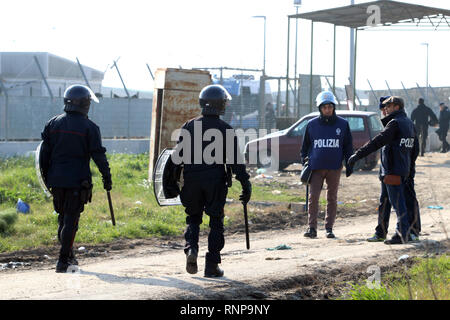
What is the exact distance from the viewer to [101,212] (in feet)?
38.8

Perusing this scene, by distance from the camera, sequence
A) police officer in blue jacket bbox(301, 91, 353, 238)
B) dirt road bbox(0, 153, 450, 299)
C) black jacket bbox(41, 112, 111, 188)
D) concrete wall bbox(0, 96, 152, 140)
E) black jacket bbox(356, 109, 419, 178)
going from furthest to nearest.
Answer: concrete wall bbox(0, 96, 152, 140) < police officer in blue jacket bbox(301, 91, 353, 238) < black jacket bbox(356, 109, 419, 178) < black jacket bbox(41, 112, 111, 188) < dirt road bbox(0, 153, 450, 299)

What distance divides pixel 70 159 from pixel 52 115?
15320 millimetres

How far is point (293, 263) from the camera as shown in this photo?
25.6ft

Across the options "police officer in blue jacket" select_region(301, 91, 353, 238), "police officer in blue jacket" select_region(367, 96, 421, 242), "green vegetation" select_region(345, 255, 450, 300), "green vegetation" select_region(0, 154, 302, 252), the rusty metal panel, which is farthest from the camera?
the rusty metal panel

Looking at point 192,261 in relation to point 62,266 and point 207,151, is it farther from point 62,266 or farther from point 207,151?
point 62,266

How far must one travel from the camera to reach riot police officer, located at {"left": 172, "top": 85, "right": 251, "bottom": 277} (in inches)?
269

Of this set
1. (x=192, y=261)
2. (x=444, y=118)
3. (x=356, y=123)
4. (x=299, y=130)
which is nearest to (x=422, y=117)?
(x=444, y=118)

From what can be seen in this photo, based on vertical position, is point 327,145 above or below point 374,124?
below

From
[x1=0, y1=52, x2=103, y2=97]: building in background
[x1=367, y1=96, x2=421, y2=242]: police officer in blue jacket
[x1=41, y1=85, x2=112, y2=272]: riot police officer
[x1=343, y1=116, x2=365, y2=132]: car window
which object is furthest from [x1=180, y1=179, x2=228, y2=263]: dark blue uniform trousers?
[x1=0, y1=52, x2=103, y2=97]: building in background

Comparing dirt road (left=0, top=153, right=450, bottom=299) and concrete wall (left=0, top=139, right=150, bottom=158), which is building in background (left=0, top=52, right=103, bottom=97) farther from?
dirt road (left=0, top=153, right=450, bottom=299)

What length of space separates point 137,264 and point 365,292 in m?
2.99

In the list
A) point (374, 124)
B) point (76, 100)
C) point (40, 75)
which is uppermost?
point (40, 75)
